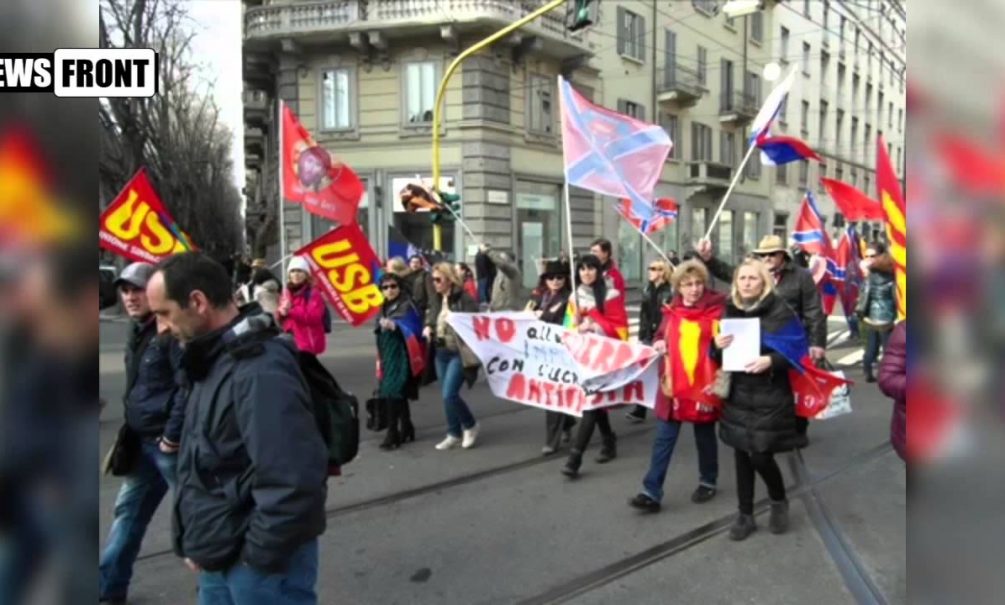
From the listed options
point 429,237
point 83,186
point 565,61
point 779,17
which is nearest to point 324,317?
point 83,186

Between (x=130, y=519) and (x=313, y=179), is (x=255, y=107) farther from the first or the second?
(x=130, y=519)

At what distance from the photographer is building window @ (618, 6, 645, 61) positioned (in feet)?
86.4

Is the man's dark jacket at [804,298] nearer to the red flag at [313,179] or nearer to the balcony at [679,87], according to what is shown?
the red flag at [313,179]

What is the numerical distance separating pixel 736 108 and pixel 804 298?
2913 cm

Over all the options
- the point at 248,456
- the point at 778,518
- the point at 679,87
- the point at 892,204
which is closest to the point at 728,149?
the point at 679,87

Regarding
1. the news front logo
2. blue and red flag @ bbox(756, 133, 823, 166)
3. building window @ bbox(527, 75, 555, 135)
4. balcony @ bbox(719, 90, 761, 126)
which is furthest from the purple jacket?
balcony @ bbox(719, 90, 761, 126)

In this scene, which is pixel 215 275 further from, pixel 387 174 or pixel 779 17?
pixel 779 17

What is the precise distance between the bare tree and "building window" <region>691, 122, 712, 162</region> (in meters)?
19.6

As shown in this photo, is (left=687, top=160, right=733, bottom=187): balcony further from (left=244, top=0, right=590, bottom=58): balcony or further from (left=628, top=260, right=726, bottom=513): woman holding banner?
(left=628, top=260, right=726, bottom=513): woman holding banner

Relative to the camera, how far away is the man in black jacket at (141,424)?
132 inches

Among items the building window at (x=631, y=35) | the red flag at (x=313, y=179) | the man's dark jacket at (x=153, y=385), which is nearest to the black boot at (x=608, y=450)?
the man's dark jacket at (x=153, y=385)

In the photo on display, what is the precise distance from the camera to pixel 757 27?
3578cm

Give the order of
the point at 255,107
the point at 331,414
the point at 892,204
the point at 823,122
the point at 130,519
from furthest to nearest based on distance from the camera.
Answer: the point at 823,122
the point at 255,107
the point at 130,519
the point at 892,204
the point at 331,414

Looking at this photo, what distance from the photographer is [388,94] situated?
21.7m
